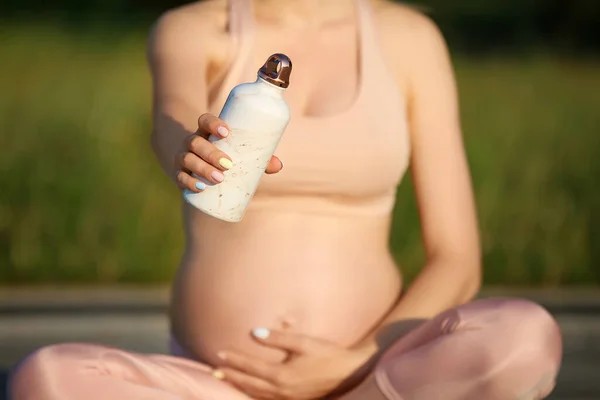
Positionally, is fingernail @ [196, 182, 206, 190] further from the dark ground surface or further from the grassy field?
the grassy field

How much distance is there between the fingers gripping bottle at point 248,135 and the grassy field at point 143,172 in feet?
8.54

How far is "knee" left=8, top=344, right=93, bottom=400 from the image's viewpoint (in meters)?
1.53

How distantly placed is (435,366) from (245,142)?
417mm

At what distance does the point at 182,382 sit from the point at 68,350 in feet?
0.59

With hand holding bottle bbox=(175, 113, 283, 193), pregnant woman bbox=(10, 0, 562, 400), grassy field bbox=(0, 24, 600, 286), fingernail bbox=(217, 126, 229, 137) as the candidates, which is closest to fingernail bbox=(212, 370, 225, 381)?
pregnant woman bbox=(10, 0, 562, 400)

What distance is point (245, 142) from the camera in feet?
4.67

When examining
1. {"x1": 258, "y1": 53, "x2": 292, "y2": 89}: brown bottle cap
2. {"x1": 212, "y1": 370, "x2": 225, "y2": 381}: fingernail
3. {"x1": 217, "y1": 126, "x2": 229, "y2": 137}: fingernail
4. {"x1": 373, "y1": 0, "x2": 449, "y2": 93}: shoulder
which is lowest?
{"x1": 212, "y1": 370, "x2": 225, "y2": 381}: fingernail

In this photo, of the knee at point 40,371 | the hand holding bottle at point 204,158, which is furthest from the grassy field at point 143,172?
the hand holding bottle at point 204,158

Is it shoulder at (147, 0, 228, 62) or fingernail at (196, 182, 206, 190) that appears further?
shoulder at (147, 0, 228, 62)

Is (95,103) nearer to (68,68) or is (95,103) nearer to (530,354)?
(68,68)

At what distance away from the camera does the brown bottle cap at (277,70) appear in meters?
1.42

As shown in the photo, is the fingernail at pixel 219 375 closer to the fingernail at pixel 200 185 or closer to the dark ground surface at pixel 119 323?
the fingernail at pixel 200 185

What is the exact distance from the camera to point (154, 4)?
785cm

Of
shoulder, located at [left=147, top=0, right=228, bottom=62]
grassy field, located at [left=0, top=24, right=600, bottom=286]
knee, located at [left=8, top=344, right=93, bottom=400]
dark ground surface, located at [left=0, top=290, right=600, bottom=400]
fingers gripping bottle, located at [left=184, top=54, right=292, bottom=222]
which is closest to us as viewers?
fingers gripping bottle, located at [left=184, top=54, right=292, bottom=222]
